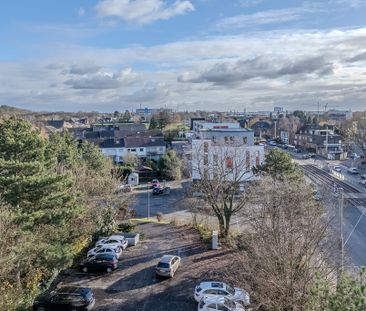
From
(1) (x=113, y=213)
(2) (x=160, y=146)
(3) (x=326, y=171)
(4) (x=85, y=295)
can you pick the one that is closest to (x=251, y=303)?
(4) (x=85, y=295)

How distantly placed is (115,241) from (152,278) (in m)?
5.93

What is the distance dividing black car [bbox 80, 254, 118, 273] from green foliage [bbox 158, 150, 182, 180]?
34710 millimetres

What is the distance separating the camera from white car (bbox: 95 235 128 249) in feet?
86.5

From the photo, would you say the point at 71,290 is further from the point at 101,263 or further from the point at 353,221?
the point at 353,221

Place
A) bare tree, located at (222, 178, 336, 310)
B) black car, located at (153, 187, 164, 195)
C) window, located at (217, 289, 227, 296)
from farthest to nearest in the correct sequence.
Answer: black car, located at (153, 187, 164, 195) → window, located at (217, 289, 227, 296) → bare tree, located at (222, 178, 336, 310)

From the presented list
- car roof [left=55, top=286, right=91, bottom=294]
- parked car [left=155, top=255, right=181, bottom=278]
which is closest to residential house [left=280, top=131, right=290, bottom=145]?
parked car [left=155, top=255, right=181, bottom=278]

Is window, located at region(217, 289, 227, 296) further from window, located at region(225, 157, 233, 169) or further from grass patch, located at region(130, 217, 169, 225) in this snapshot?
grass patch, located at region(130, 217, 169, 225)

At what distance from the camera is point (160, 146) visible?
72125mm

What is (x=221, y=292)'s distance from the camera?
1827 cm

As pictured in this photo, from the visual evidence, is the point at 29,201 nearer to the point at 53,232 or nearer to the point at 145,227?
the point at 53,232

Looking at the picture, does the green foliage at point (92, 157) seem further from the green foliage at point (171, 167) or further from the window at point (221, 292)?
the window at point (221, 292)

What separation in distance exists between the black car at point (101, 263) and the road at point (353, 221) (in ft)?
44.5

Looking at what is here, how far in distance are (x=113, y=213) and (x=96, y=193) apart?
6.98ft

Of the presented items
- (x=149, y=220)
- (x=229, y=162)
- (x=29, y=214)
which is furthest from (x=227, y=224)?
(x=29, y=214)
